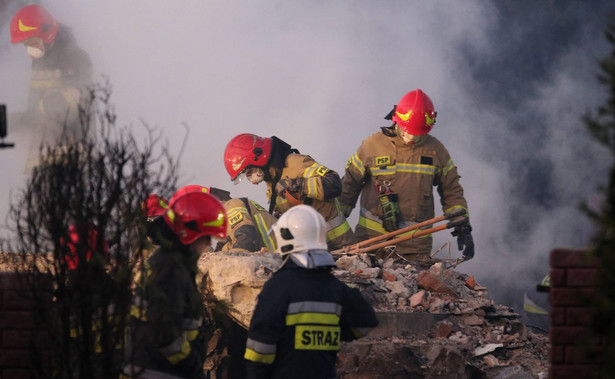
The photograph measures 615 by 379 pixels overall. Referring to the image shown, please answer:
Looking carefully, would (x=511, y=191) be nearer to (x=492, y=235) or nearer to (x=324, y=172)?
(x=492, y=235)

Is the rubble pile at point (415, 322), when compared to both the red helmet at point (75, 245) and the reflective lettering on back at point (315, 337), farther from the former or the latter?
the red helmet at point (75, 245)

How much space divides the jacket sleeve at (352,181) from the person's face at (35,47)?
4.58 metres

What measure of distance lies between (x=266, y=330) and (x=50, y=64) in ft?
26.3

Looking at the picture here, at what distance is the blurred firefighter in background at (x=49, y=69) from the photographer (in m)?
11.6

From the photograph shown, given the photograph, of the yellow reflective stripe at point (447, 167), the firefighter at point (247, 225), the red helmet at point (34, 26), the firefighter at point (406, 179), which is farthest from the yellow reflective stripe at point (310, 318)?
the red helmet at point (34, 26)

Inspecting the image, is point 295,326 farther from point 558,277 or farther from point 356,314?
point 558,277

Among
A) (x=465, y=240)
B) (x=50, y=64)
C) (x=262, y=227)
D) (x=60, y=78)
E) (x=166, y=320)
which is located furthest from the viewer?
(x=50, y=64)

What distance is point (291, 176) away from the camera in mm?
9906

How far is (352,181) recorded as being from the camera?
1033 cm

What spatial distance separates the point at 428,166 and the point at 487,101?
4999 mm

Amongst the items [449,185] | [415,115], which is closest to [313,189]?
[415,115]

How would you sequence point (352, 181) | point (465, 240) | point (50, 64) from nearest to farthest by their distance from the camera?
point (465, 240), point (352, 181), point (50, 64)

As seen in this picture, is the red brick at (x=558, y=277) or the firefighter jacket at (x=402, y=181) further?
the firefighter jacket at (x=402, y=181)

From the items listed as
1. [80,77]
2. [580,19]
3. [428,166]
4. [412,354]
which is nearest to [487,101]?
[580,19]
